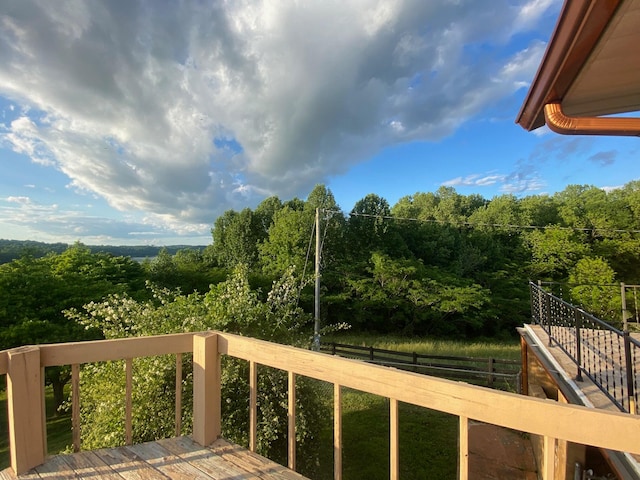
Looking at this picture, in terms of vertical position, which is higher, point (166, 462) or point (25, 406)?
point (25, 406)

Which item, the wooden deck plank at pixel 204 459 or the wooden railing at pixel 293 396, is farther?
the wooden deck plank at pixel 204 459

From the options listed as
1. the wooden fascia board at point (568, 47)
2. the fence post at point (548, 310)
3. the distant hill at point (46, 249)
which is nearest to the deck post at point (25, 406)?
the wooden fascia board at point (568, 47)

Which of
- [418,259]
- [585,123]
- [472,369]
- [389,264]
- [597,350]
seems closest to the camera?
[585,123]

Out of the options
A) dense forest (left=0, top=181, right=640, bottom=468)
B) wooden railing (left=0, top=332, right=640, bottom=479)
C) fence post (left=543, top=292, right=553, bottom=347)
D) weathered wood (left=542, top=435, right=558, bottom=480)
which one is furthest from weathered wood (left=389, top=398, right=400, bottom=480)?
dense forest (left=0, top=181, right=640, bottom=468)

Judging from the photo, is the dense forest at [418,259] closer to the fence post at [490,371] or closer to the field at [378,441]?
the fence post at [490,371]

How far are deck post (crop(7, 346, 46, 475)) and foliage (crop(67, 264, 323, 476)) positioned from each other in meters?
1.60

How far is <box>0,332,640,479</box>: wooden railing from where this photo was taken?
79 cm

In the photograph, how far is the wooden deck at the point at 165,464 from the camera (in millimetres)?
1390

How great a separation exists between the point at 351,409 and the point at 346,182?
17665mm

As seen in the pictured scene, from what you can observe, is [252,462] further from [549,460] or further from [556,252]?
[556,252]

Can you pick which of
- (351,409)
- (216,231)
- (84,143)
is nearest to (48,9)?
(84,143)

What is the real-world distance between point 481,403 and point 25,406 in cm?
174

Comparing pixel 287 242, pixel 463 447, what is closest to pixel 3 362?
pixel 463 447

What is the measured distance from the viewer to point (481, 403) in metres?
0.90
